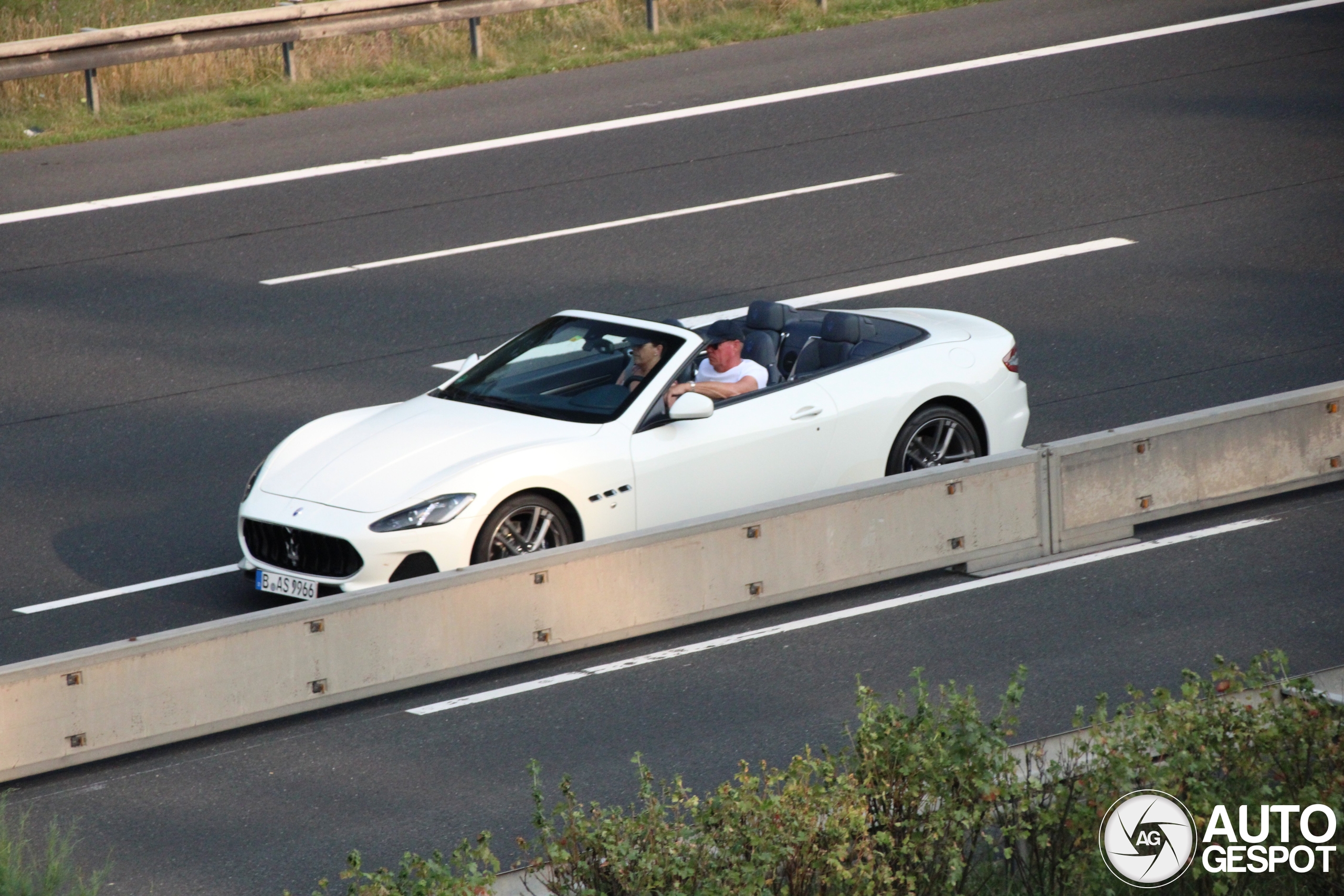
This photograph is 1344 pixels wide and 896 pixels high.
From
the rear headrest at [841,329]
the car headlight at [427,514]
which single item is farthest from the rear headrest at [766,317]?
the car headlight at [427,514]

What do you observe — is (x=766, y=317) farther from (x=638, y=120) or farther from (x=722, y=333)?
(x=638, y=120)

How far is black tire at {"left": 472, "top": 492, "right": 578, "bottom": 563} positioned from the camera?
9148mm

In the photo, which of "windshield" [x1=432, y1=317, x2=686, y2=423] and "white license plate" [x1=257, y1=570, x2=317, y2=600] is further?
"windshield" [x1=432, y1=317, x2=686, y2=423]

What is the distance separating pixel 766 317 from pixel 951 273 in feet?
15.9

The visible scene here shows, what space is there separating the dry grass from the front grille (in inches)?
423

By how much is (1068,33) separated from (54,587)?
50.6 feet

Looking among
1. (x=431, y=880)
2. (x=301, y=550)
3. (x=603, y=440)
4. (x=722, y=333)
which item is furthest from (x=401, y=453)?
(x=431, y=880)

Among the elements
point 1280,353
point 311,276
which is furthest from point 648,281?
point 1280,353

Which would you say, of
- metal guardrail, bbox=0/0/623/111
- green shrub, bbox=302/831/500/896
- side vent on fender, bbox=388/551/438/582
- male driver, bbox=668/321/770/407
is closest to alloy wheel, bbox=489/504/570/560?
side vent on fender, bbox=388/551/438/582

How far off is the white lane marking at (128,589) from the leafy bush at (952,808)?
4.74 metres

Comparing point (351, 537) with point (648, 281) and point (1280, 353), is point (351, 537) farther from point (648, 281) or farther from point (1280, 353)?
point (1280, 353)

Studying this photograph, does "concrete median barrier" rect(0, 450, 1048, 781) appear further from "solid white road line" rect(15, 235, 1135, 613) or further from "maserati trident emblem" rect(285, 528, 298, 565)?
"solid white road line" rect(15, 235, 1135, 613)

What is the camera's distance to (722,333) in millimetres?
10367

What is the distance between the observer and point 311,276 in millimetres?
15211
